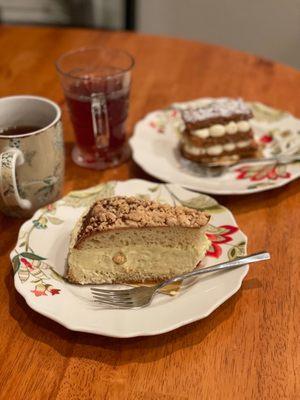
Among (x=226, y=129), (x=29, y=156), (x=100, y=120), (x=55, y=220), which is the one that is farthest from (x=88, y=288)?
(x=226, y=129)

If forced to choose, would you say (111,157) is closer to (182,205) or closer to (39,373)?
(182,205)

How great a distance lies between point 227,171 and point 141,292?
0.48m

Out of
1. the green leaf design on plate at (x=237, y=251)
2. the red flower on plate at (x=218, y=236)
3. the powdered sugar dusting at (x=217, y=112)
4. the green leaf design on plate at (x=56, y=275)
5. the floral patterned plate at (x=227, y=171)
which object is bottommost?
the floral patterned plate at (x=227, y=171)

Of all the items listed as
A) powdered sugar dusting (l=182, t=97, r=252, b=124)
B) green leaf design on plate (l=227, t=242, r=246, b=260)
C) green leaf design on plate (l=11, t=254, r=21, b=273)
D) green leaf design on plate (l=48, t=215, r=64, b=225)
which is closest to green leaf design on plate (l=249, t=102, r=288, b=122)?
powdered sugar dusting (l=182, t=97, r=252, b=124)

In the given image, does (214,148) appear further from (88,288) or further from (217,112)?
(88,288)

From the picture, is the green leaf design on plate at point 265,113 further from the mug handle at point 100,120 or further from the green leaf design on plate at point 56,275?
the green leaf design on plate at point 56,275

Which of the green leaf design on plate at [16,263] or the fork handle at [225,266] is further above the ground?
the fork handle at [225,266]

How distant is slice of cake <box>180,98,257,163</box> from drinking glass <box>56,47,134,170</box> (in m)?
0.17

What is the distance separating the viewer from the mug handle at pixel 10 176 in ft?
3.23

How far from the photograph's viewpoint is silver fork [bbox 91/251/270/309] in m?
0.88

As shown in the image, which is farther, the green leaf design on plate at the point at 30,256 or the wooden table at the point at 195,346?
the green leaf design on plate at the point at 30,256

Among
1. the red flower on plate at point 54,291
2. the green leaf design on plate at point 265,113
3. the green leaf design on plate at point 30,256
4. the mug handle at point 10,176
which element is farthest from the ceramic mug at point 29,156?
the green leaf design on plate at point 265,113

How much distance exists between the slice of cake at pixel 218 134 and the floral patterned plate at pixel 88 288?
0.69ft

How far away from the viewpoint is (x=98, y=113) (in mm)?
1262
